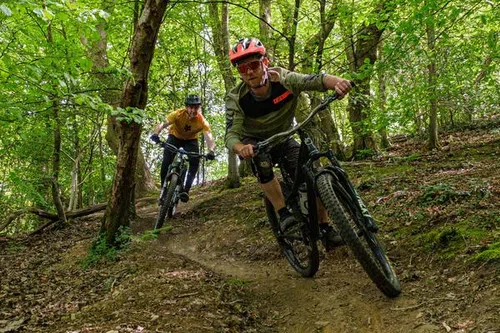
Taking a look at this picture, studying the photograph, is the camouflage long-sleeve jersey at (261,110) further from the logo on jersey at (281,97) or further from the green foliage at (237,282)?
the green foliage at (237,282)

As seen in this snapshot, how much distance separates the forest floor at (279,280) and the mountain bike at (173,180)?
2.07 feet

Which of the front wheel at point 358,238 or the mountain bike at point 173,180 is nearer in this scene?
the front wheel at point 358,238

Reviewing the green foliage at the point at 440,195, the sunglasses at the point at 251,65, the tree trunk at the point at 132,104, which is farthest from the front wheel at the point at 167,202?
the green foliage at the point at 440,195

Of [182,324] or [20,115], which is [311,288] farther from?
[20,115]

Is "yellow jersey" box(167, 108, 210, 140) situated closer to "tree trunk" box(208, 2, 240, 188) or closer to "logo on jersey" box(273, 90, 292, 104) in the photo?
"tree trunk" box(208, 2, 240, 188)

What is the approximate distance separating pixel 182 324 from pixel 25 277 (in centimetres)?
383

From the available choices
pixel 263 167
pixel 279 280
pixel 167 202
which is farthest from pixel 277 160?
pixel 167 202

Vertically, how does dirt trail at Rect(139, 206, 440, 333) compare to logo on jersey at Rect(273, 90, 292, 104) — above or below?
below

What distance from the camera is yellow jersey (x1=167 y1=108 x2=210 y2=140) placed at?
8648 mm

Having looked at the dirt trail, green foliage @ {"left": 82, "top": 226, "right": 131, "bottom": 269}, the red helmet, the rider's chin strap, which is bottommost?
the dirt trail

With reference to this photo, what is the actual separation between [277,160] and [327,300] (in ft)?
5.49

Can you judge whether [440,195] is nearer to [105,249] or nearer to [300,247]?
[300,247]

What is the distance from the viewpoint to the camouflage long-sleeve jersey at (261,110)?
456 cm

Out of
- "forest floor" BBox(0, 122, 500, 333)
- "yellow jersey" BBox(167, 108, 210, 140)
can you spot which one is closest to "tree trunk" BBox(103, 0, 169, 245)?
"forest floor" BBox(0, 122, 500, 333)
